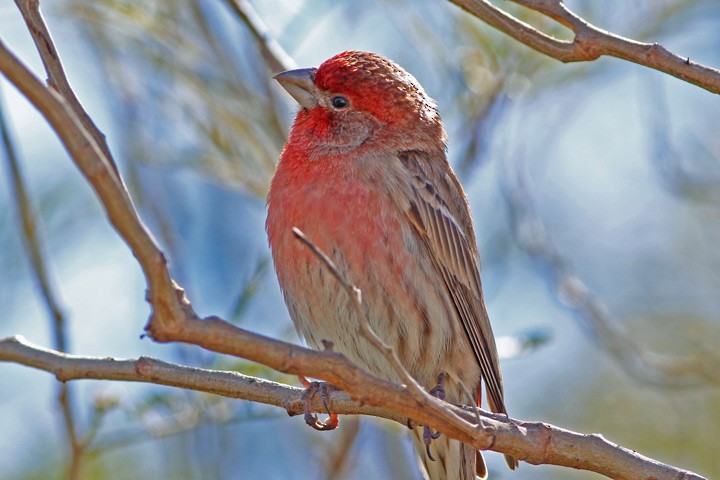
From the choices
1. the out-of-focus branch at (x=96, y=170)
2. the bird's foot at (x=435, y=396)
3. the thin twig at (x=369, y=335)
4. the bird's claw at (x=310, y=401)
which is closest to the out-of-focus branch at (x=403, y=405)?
the thin twig at (x=369, y=335)

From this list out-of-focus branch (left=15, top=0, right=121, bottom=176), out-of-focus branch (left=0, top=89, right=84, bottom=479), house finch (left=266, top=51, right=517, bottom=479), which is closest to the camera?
out-of-focus branch (left=15, top=0, right=121, bottom=176)

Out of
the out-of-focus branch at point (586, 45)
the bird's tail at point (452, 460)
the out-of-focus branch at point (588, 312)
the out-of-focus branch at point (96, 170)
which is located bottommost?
the out-of-focus branch at point (96, 170)

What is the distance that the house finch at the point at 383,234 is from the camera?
220 inches

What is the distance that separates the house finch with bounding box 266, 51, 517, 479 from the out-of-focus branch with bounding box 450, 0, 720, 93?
1.51 meters

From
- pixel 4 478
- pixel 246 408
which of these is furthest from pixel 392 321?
pixel 4 478

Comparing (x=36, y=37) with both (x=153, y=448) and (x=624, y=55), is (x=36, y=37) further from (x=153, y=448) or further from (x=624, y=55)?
(x=153, y=448)

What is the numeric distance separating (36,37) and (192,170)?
12.9 feet

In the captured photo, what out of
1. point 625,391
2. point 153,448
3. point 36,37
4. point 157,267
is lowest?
point 157,267

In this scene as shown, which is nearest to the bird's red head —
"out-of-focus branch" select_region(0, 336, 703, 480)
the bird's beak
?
the bird's beak

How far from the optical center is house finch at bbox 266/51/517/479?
5594mm

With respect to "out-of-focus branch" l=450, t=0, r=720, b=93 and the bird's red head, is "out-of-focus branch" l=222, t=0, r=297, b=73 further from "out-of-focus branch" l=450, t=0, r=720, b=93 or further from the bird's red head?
"out-of-focus branch" l=450, t=0, r=720, b=93

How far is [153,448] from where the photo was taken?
9.72 meters

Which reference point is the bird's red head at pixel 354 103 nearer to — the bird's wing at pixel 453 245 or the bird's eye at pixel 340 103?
the bird's eye at pixel 340 103

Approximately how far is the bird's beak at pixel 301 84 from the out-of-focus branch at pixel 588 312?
5.78 ft
